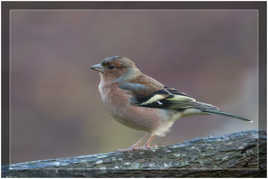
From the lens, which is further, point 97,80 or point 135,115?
point 97,80

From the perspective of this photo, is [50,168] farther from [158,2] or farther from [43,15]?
[43,15]

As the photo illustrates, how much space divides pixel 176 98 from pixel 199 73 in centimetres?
381

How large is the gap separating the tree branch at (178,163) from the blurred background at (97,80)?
8.34ft

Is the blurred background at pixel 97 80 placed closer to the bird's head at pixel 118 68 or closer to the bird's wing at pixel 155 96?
the bird's head at pixel 118 68

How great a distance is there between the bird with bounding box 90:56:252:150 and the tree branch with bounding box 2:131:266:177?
271 millimetres

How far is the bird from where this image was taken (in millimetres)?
4387

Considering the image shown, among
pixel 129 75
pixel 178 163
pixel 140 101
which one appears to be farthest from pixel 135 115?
pixel 178 163

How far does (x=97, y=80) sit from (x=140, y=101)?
8.85 feet

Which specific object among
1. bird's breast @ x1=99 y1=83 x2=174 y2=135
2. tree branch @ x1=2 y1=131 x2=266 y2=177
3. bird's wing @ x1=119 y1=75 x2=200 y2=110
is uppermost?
bird's wing @ x1=119 y1=75 x2=200 y2=110

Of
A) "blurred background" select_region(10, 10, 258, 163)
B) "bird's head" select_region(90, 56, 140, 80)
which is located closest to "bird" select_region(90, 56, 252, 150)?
"bird's head" select_region(90, 56, 140, 80)

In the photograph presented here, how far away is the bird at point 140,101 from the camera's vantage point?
4.39m

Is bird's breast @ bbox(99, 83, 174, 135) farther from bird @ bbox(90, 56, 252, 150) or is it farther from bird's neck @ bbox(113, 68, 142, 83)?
bird's neck @ bbox(113, 68, 142, 83)

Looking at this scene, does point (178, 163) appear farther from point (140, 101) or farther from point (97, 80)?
point (97, 80)

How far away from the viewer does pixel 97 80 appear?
7.37m
